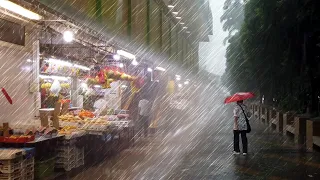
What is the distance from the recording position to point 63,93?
19.5 meters

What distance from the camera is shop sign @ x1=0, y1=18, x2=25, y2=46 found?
1242cm

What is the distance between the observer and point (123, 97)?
23094 mm

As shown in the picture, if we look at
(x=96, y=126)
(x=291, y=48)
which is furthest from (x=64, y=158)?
(x=291, y=48)

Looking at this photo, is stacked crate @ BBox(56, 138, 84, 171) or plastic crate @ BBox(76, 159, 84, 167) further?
plastic crate @ BBox(76, 159, 84, 167)

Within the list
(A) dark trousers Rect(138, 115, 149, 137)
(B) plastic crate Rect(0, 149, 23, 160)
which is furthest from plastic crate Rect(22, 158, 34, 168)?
(A) dark trousers Rect(138, 115, 149, 137)

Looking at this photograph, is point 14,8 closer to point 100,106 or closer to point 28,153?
point 28,153

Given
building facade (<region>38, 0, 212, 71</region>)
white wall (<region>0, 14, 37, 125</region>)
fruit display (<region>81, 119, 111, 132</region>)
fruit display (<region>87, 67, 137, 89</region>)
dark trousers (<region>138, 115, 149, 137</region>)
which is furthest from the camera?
dark trousers (<region>138, 115, 149, 137</region>)

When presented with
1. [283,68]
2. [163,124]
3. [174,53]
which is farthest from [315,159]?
[174,53]

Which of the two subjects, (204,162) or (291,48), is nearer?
(204,162)

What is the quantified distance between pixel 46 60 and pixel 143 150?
197 inches

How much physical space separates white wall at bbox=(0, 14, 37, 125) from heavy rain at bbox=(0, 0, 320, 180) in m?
0.03

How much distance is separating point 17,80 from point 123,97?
31.5 feet

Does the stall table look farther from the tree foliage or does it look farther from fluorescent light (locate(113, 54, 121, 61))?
fluorescent light (locate(113, 54, 121, 61))

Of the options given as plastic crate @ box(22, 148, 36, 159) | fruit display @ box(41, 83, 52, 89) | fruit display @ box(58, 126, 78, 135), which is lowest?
plastic crate @ box(22, 148, 36, 159)
